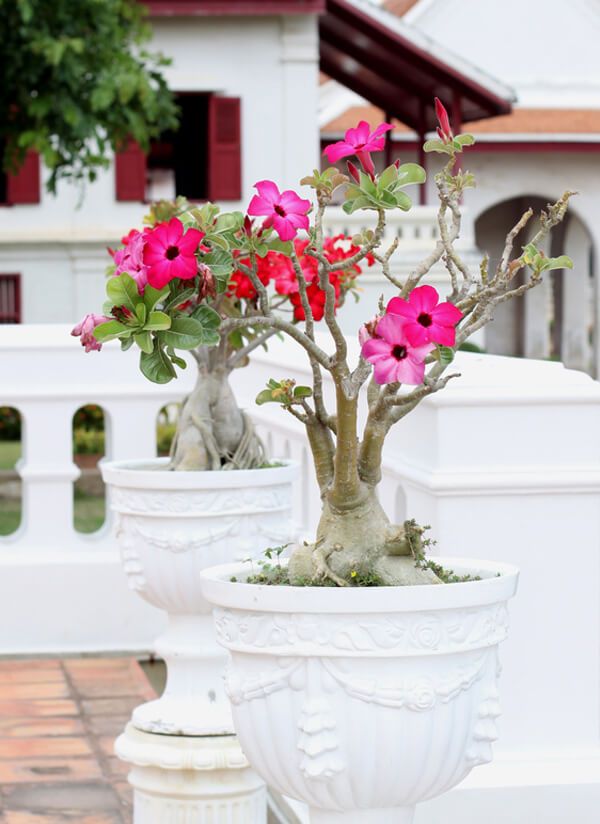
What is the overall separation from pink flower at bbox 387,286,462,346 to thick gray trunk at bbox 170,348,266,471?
1608 mm

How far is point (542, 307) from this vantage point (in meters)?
24.1

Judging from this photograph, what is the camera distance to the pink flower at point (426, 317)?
2.34 m

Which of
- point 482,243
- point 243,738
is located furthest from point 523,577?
point 482,243

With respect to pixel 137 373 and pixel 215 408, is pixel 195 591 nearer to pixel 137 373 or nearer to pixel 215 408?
pixel 215 408

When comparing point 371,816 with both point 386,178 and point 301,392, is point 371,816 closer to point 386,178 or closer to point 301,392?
point 301,392

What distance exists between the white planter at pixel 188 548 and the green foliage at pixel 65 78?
27.4 ft

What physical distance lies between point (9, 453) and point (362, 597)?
523 inches

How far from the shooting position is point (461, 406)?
333cm

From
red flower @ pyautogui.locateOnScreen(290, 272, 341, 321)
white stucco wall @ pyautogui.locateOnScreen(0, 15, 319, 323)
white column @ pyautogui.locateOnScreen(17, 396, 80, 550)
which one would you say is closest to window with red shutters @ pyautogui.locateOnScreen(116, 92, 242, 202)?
white stucco wall @ pyautogui.locateOnScreen(0, 15, 319, 323)

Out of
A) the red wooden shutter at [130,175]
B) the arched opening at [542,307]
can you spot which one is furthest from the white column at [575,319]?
the red wooden shutter at [130,175]

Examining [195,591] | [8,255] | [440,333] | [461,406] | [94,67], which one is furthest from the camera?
[8,255]

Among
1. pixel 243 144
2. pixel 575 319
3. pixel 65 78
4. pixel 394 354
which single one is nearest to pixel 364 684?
pixel 394 354

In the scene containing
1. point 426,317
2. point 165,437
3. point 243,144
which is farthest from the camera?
point 243,144

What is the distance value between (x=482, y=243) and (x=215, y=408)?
21.3 m
